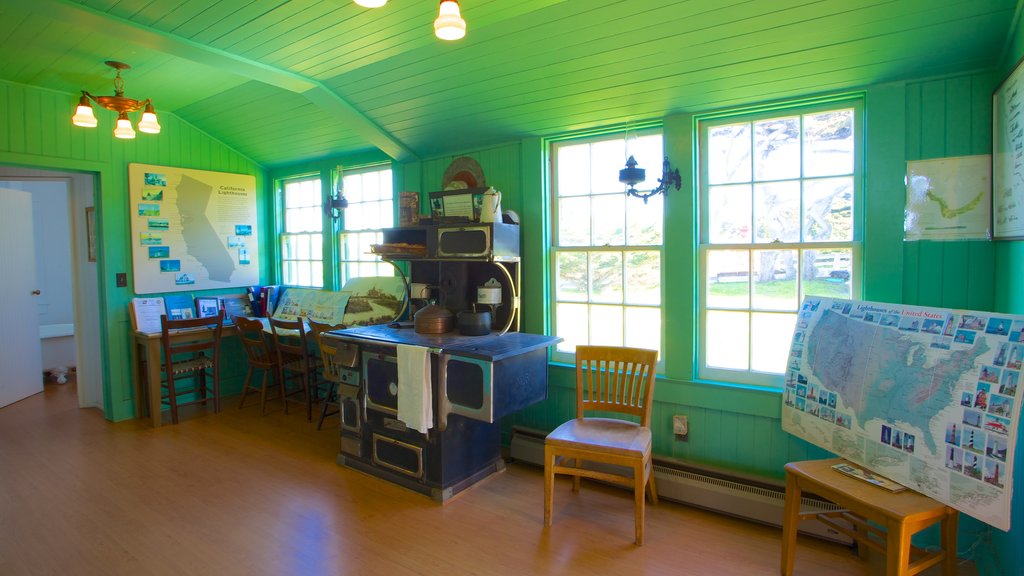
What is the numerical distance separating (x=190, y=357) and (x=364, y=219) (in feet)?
6.93

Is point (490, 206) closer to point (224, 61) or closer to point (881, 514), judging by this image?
point (224, 61)

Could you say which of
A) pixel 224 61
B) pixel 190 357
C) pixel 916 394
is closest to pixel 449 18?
pixel 224 61

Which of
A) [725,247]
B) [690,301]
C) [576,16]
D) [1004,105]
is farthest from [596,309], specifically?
[1004,105]

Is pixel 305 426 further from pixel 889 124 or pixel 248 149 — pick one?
pixel 889 124

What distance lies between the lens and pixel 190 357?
16.4 ft

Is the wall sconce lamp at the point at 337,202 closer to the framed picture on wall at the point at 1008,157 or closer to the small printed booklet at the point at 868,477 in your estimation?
the small printed booklet at the point at 868,477

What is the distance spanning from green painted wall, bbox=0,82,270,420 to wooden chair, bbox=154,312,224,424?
0.28 m

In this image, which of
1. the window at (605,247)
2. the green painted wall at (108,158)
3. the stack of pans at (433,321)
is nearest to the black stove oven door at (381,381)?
the stack of pans at (433,321)

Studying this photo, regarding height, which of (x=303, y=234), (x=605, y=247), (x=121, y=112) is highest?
(x=121, y=112)

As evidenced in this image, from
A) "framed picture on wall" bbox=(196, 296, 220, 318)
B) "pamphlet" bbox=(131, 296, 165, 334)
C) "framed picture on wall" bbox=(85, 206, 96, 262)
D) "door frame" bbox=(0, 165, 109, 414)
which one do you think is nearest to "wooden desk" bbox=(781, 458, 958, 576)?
"pamphlet" bbox=(131, 296, 165, 334)

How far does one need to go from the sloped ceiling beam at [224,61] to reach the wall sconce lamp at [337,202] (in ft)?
2.74

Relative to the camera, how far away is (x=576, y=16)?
8.27ft

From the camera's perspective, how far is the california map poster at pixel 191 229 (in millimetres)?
4668

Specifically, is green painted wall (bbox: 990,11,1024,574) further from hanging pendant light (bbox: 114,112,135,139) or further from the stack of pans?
hanging pendant light (bbox: 114,112,135,139)
